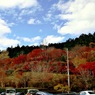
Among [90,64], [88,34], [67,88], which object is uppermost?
[88,34]

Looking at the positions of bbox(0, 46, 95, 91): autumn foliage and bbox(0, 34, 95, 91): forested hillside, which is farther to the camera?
bbox(0, 46, 95, 91): autumn foliage

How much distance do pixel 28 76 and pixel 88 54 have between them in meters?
18.3

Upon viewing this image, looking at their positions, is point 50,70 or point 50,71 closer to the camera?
point 50,71

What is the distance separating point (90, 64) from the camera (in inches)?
2606

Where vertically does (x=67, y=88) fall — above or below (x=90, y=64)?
below

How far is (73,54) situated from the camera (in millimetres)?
85438

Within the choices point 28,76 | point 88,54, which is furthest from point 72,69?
point 28,76

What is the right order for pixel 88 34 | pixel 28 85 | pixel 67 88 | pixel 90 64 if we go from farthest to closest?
pixel 88 34 < pixel 28 85 < pixel 90 64 < pixel 67 88

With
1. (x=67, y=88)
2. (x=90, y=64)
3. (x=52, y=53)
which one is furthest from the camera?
(x=52, y=53)

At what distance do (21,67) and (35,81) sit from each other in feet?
51.8

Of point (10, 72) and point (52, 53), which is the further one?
point (52, 53)

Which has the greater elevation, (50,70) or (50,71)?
(50,70)

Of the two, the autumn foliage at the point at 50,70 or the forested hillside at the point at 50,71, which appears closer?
the forested hillside at the point at 50,71

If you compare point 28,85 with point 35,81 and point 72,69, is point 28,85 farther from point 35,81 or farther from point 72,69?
point 72,69
